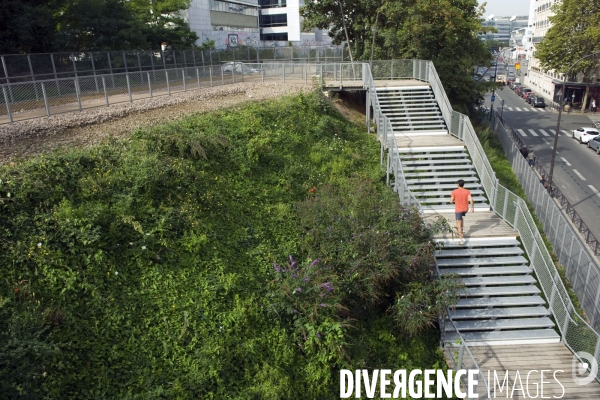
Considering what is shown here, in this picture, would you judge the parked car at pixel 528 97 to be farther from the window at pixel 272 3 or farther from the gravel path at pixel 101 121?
the gravel path at pixel 101 121

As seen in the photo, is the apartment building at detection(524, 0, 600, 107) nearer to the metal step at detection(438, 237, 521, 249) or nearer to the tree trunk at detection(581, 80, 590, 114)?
the tree trunk at detection(581, 80, 590, 114)

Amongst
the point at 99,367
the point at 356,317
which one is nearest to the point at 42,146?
the point at 99,367

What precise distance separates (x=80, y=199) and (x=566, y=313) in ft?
34.1

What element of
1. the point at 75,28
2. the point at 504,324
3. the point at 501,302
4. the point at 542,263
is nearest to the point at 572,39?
the point at 542,263

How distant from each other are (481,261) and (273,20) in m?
77.0

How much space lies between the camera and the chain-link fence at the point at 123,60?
19141 millimetres

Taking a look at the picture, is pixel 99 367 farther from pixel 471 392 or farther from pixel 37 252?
pixel 471 392

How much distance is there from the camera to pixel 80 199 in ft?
29.5

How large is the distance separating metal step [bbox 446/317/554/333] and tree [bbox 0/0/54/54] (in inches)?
965

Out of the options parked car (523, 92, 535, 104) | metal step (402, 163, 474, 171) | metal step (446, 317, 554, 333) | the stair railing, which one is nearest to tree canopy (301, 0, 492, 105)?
the stair railing

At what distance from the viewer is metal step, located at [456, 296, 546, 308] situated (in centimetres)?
1003

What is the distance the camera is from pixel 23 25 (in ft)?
72.8

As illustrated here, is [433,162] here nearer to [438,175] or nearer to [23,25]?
[438,175]

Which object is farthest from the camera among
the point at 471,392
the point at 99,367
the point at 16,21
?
the point at 16,21
